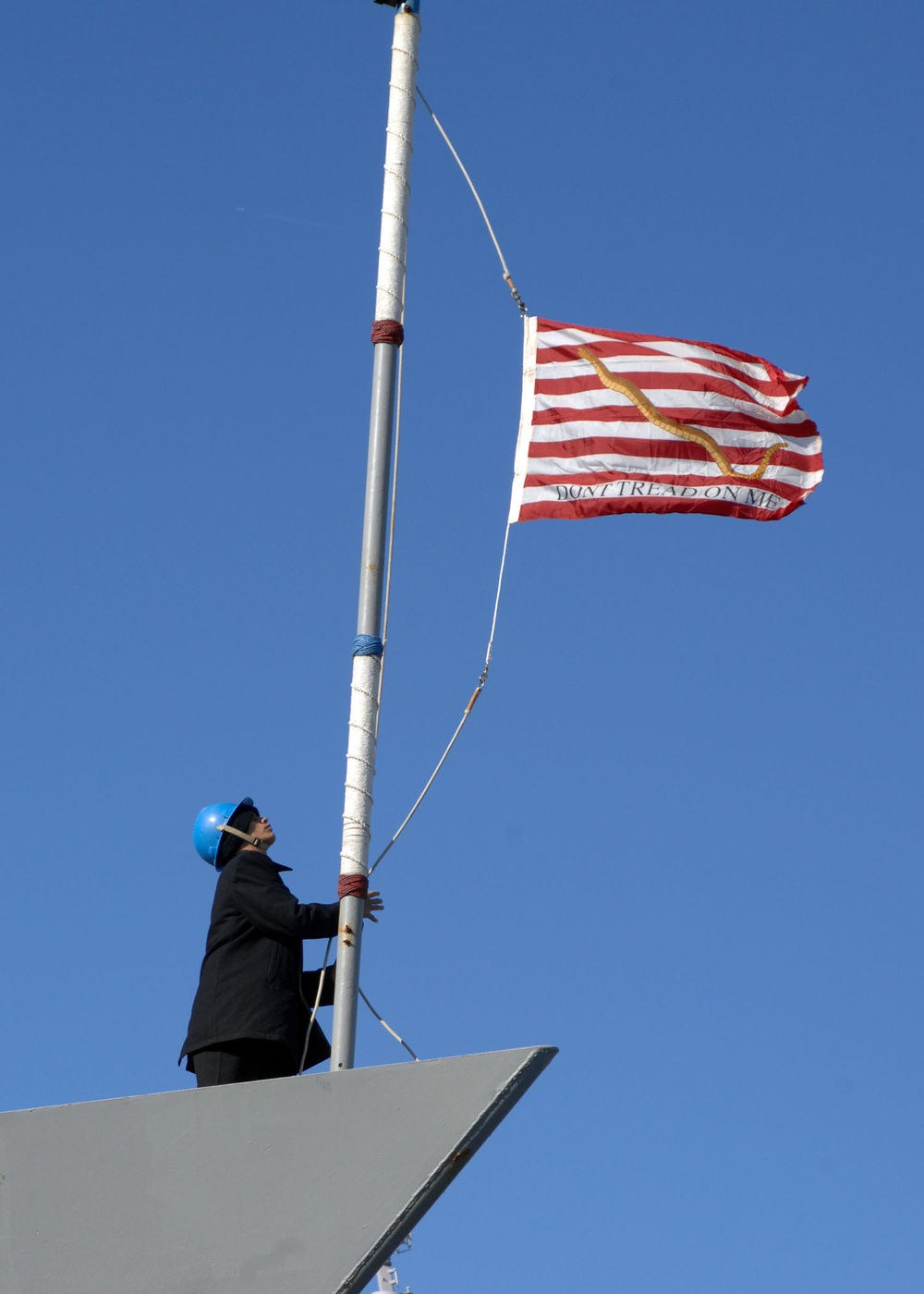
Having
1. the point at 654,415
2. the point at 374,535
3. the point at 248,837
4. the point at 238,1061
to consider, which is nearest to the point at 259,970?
the point at 238,1061

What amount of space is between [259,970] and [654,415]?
168 inches

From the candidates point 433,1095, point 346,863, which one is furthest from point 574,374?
point 433,1095

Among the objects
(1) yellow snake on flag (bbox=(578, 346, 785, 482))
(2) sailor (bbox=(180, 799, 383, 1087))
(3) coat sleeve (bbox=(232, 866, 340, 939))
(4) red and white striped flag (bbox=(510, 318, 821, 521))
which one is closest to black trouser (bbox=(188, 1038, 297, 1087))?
(2) sailor (bbox=(180, 799, 383, 1087))

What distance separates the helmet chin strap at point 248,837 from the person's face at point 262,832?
0.04 ft

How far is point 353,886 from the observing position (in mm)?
6605

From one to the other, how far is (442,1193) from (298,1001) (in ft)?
6.53

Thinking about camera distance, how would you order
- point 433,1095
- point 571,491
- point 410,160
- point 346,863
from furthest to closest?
point 571,491 < point 410,160 < point 346,863 < point 433,1095

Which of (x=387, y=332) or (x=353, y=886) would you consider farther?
(x=387, y=332)

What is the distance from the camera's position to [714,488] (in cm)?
980

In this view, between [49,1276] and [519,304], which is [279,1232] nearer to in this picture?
[49,1276]

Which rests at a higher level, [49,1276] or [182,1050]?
[182,1050]

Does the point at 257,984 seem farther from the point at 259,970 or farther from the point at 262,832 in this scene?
the point at 262,832

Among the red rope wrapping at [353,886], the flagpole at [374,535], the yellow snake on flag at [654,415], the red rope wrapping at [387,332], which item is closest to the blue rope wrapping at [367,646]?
the flagpole at [374,535]

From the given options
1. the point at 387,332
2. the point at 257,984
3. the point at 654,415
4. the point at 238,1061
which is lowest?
the point at 238,1061
